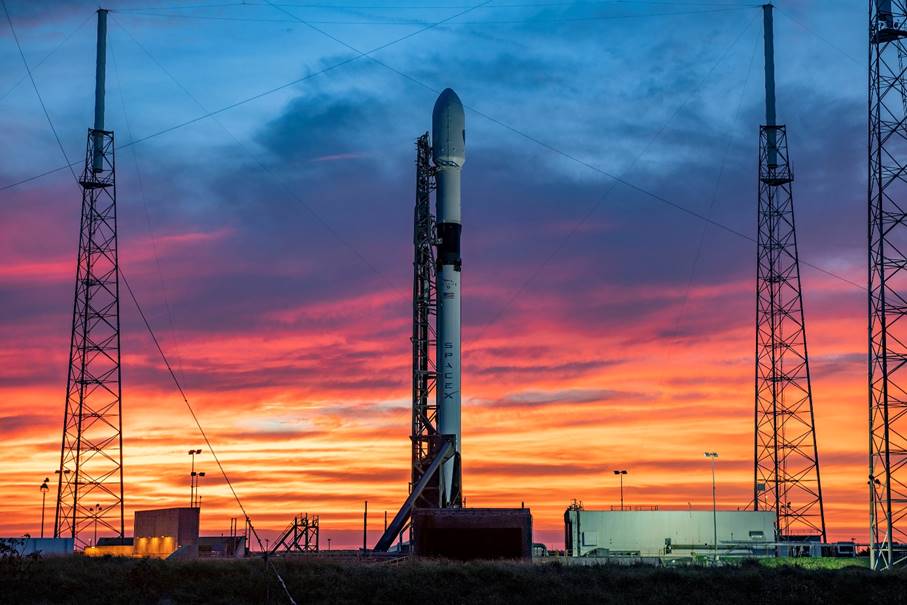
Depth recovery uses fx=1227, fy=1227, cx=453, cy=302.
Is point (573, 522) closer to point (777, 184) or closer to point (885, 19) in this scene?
point (777, 184)

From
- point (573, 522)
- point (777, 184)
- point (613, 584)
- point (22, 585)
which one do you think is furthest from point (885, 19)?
point (22, 585)

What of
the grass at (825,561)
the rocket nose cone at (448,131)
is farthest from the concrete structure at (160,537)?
the grass at (825,561)

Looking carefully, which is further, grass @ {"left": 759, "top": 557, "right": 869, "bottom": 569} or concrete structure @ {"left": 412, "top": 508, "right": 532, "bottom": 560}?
grass @ {"left": 759, "top": 557, "right": 869, "bottom": 569}

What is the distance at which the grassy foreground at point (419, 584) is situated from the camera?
159ft

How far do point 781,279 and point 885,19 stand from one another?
19.1m

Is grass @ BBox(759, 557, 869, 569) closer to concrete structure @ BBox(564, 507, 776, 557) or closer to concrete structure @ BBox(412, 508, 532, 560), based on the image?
concrete structure @ BBox(564, 507, 776, 557)

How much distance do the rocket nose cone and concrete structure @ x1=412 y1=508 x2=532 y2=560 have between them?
20.3 m

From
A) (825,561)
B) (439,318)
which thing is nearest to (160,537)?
(439,318)

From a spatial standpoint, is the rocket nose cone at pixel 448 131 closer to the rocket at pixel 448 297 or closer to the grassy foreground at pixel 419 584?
the rocket at pixel 448 297

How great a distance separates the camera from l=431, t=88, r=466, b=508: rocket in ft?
223

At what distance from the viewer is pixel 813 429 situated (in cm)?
7694

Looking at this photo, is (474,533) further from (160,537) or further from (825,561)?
(825,561)

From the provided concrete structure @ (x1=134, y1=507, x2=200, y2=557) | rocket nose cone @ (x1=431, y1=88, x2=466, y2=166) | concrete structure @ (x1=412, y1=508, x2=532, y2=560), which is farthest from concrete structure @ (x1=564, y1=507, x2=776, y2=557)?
rocket nose cone @ (x1=431, y1=88, x2=466, y2=166)

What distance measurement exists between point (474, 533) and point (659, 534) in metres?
27.6
